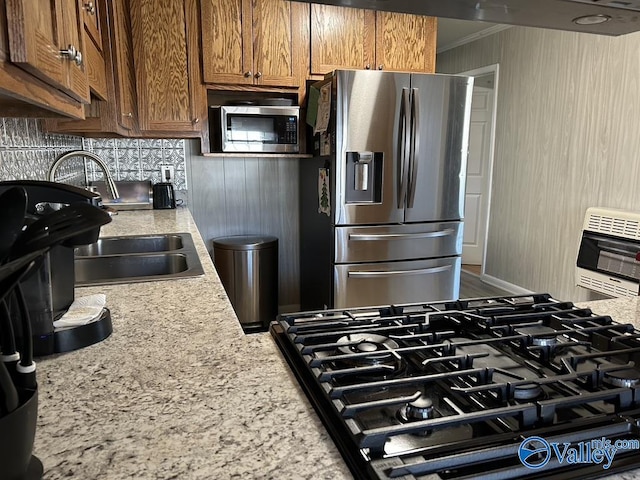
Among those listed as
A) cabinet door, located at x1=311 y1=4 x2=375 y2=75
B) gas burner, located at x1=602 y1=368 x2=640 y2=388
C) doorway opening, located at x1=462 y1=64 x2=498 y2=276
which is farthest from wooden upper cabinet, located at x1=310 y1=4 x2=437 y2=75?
gas burner, located at x1=602 y1=368 x2=640 y2=388

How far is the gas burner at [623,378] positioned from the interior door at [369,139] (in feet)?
6.85

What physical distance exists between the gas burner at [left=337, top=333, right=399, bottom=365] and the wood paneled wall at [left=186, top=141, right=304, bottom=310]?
8.73ft

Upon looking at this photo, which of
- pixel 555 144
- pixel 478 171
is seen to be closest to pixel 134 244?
pixel 555 144

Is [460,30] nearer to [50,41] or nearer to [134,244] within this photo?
[134,244]

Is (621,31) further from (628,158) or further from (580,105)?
(580,105)

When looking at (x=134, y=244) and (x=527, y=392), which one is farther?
(x=134, y=244)

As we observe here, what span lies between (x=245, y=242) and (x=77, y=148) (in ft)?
3.88

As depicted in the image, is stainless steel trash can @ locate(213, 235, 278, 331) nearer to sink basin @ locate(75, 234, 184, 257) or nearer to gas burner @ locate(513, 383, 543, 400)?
sink basin @ locate(75, 234, 184, 257)

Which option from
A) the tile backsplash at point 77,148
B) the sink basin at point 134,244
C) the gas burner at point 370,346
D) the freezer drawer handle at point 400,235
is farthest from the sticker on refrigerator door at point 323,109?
the gas burner at point 370,346

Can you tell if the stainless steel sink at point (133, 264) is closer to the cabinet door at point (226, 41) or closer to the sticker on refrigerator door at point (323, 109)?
the sticker on refrigerator door at point (323, 109)

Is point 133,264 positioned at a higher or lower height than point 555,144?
lower

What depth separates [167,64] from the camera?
283 cm

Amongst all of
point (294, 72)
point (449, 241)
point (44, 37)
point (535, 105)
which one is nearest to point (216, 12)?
point (294, 72)

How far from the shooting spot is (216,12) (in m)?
2.81
